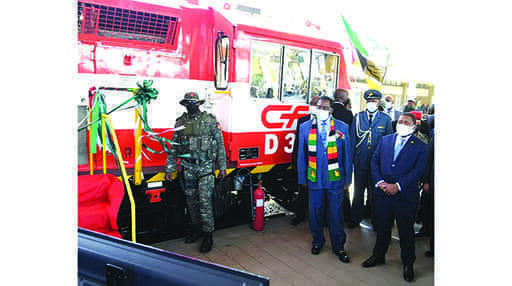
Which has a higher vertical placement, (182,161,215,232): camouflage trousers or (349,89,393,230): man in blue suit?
(349,89,393,230): man in blue suit

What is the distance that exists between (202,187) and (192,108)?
85 centimetres

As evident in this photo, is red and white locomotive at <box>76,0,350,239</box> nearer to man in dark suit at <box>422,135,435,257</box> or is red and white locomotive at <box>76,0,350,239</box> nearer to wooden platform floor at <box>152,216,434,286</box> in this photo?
wooden platform floor at <box>152,216,434,286</box>

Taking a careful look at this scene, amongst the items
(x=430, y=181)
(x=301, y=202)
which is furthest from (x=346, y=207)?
(x=430, y=181)

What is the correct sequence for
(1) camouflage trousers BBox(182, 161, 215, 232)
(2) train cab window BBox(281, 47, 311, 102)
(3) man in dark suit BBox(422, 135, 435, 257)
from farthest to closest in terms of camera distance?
(2) train cab window BBox(281, 47, 311, 102), (1) camouflage trousers BBox(182, 161, 215, 232), (3) man in dark suit BBox(422, 135, 435, 257)

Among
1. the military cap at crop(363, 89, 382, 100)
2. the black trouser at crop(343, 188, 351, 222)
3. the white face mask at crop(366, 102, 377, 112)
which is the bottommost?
the black trouser at crop(343, 188, 351, 222)

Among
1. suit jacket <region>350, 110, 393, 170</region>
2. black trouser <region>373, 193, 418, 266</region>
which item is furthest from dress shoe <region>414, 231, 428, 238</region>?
black trouser <region>373, 193, 418, 266</region>

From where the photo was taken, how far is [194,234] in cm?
393

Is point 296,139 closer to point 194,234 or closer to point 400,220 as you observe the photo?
point 400,220

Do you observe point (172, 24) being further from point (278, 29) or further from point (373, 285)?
point (373, 285)

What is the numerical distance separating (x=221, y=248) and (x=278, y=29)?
2.63 m

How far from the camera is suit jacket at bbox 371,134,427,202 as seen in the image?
120 inches

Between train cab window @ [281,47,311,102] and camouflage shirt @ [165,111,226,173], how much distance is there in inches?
40.7

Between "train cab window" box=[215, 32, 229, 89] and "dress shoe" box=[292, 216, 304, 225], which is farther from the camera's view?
"dress shoe" box=[292, 216, 304, 225]

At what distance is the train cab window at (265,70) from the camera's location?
12.8 feet
